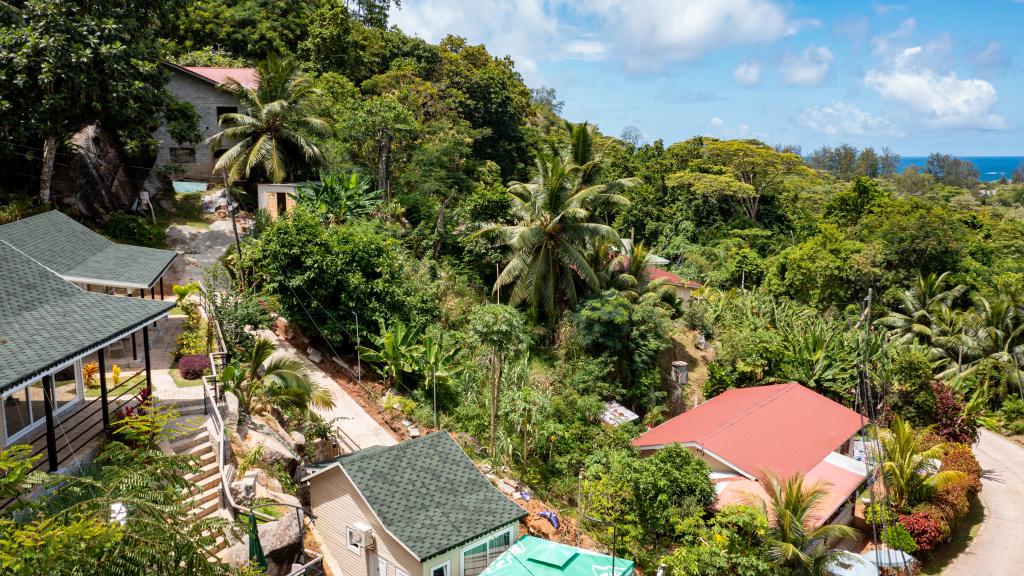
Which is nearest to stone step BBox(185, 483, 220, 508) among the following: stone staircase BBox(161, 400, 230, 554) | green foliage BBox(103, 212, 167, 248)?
stone staircase BBox(161, 400, 230, 554)

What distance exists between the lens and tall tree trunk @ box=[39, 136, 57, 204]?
21844 mm

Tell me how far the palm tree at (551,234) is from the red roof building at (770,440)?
6.96 metres

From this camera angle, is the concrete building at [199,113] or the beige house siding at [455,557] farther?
the concrete building at [199,113]

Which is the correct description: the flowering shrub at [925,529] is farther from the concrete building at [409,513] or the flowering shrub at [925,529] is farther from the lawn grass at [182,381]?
the lawn grass at [182,381]

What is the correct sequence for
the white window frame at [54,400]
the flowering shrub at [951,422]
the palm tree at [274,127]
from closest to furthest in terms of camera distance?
the white window frame at [54,400] < the flowering shrub at [951,422] < the palm tree at [274,127]

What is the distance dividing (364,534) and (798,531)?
9442 mm

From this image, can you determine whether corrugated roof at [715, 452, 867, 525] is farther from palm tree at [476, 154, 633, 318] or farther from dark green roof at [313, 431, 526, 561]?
palm tree at [476, 154, 633, 318]

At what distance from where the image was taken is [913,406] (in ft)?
80.5

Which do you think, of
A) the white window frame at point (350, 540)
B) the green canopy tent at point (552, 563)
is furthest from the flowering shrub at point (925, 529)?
the white window frame at point (350, 540)

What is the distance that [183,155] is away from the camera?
31.4m

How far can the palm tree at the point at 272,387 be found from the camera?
1548 centimetres

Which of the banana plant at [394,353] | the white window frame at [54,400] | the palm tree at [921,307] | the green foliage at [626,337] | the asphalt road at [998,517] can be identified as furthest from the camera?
the palm tree at [921,307]

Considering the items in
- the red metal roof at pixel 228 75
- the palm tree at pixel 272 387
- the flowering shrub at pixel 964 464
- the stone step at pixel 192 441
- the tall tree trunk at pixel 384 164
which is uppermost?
the red metal roof at pixel 228 75

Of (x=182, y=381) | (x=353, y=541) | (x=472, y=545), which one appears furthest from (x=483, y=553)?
(x=182, y=381)
